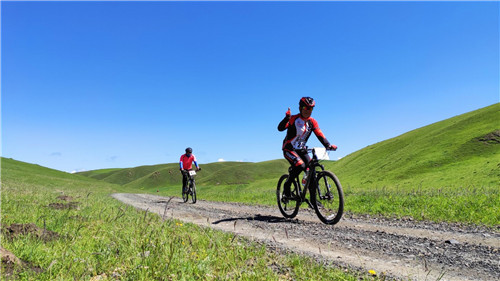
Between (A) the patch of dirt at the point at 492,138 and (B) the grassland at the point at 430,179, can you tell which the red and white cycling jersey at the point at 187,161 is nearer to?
(B) the grassland at the point at 430,179

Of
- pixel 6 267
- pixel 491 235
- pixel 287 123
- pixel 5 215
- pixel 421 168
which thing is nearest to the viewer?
pixel 6 267

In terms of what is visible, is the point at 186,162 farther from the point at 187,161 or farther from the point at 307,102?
the point at 307,102

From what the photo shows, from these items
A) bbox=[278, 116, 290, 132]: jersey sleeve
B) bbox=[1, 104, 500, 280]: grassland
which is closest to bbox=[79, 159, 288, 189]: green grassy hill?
bbox=[1, 104, 500, 280]: grassland

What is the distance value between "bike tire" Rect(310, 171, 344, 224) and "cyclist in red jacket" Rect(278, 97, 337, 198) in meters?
0.71

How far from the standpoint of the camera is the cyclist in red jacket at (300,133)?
350 inches

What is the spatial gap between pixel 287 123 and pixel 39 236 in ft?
22.6

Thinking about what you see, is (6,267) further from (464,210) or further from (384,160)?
(384,160)

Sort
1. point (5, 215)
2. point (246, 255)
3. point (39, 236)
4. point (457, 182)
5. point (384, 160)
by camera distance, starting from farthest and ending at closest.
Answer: point (384, 160) → point (457, 182) → point (5, 215) → point (39, 236) → point (246, 255)

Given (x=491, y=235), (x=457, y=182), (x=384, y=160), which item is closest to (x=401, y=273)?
(x=491, y=235)

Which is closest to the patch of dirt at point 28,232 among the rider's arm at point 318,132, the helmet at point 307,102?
the helmet at point 307,102

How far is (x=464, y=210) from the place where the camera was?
360 inches

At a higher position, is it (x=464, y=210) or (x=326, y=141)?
(x=326, y=141)

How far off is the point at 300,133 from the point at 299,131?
8cm

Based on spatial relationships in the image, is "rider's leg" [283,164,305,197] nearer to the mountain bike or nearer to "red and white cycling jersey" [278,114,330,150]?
the mountain bike
